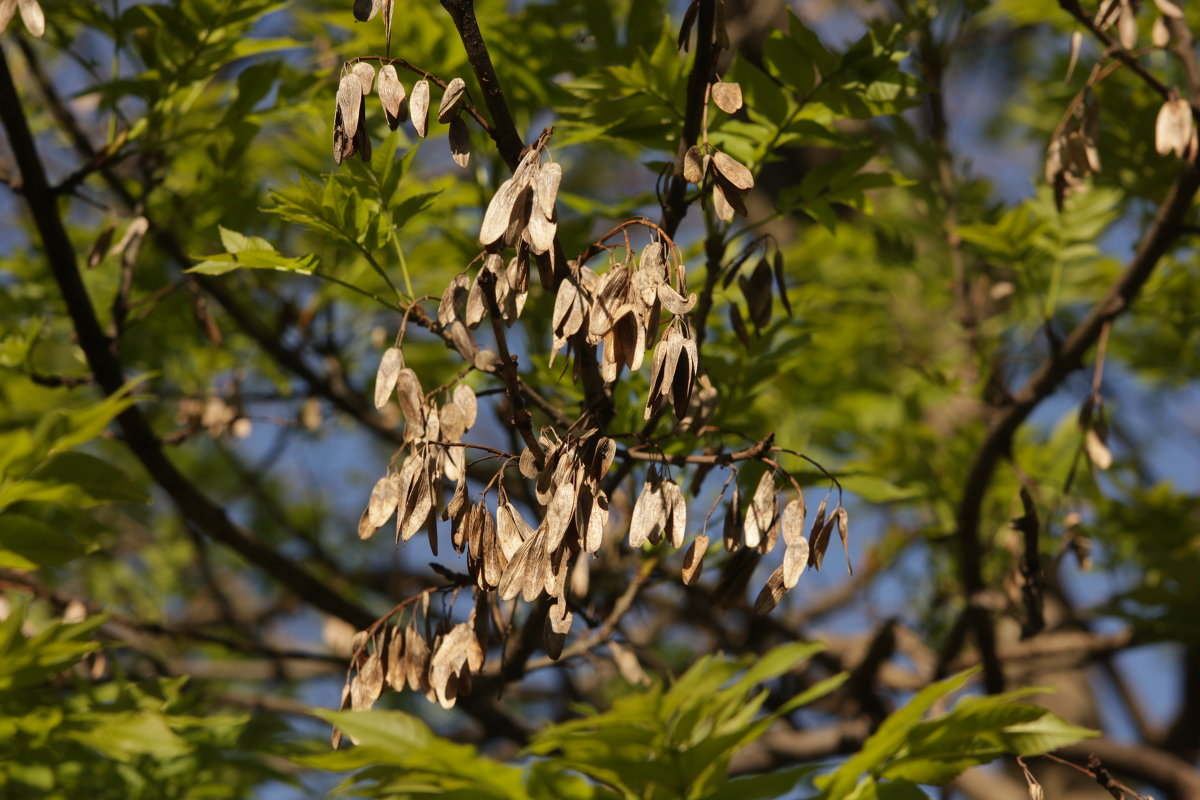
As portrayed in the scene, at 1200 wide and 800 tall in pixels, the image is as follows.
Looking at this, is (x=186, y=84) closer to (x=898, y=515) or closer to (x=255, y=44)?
(x=255, y=44)

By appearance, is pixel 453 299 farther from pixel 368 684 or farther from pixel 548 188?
pixel 368 684

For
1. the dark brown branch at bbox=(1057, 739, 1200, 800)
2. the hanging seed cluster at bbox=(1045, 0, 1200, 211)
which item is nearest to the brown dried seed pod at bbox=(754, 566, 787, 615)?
the hanging seed cluster at bbox=(1045, 0, 1200, 211)

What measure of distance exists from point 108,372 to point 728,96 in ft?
3.46

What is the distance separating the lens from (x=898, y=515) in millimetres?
3471

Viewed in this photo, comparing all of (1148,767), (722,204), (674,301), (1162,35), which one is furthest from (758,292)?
(1148,767)

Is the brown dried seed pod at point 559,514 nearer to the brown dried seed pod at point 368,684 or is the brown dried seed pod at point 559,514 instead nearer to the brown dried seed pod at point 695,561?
the brown dried seed pod at point 695,561

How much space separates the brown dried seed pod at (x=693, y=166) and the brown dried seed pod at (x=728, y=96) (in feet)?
0.21

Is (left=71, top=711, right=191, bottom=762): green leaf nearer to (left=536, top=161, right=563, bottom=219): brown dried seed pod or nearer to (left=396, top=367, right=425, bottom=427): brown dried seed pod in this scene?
(left=396, top=367, right=425, bottom=427): brown dried seed pod

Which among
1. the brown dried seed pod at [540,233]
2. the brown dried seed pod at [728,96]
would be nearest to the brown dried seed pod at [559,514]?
the brown dried seed pod at [540,233]

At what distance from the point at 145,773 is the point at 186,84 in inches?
41.7

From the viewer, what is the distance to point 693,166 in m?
1.04

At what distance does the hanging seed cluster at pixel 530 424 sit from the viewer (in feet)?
3.16

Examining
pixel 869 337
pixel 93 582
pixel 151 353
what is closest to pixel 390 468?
pixel 151 353

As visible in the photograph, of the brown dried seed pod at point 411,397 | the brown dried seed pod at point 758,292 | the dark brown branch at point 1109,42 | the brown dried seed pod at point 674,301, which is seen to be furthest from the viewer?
the dark brown branch at point 1109,42
